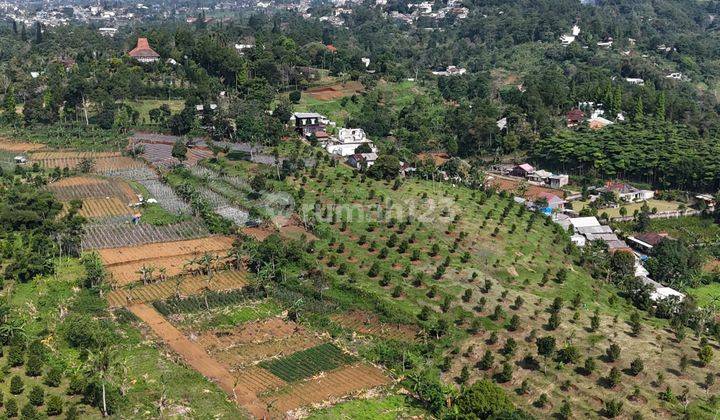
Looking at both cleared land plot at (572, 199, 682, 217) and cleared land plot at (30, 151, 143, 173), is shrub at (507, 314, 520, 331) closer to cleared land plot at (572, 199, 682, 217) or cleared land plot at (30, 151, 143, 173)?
cleared land plot at (572, 199, 682, 217)

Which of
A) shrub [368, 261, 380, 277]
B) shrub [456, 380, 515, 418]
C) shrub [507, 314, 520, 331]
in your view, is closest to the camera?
shrub [456, 380, 515, 418]

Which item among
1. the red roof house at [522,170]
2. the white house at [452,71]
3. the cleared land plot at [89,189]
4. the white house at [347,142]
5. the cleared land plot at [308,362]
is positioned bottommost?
the white house at [452,71]

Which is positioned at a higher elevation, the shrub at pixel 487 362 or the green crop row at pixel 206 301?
the shrub at pixel 487 362

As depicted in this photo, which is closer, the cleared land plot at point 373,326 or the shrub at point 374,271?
the cleared land plot at point 373,326

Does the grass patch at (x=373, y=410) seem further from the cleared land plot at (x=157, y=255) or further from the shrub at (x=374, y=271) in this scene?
the cleared land plot at (x=157, y=255)

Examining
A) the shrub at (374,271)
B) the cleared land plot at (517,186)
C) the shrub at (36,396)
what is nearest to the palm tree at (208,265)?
the shrub at (374,271)

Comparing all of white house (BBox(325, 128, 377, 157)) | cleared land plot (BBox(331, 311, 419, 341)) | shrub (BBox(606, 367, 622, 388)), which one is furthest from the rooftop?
shrub (BBox(606, 367, 622, 388))
